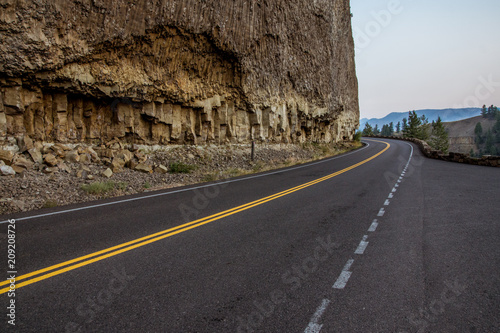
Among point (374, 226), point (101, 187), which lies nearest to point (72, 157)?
point (101, 187)

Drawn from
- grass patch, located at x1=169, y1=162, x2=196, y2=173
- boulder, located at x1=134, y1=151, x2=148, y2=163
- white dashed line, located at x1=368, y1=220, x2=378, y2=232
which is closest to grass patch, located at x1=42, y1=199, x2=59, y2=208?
boulder, located at x1=134, y1=151, x2=148, y2=163

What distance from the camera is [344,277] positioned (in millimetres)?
3908

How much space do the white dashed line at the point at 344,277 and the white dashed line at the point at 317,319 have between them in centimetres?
41

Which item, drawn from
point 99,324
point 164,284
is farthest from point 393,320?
point 99,324

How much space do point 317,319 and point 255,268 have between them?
132 cm

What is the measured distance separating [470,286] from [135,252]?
479 centimetres

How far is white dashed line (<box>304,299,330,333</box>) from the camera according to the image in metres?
2.82

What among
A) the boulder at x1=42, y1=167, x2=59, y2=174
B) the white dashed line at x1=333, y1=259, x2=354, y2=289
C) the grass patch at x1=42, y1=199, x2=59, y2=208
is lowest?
the white dashed line at x1=333, y1=259, x2=354, y2=289

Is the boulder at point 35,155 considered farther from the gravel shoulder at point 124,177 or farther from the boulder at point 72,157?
the boulder at point 72,157

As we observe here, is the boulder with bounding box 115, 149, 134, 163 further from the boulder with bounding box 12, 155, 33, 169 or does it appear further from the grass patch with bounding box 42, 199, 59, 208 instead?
the grass patch with bounding box 42, 199, 59, 208

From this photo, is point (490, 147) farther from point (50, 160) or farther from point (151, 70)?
point (50, 160)

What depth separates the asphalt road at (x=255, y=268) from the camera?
299 centimetres

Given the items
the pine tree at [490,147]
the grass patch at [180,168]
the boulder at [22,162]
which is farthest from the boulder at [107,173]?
the pine tree at [490,147]

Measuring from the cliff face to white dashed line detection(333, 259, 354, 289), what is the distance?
12.4m
